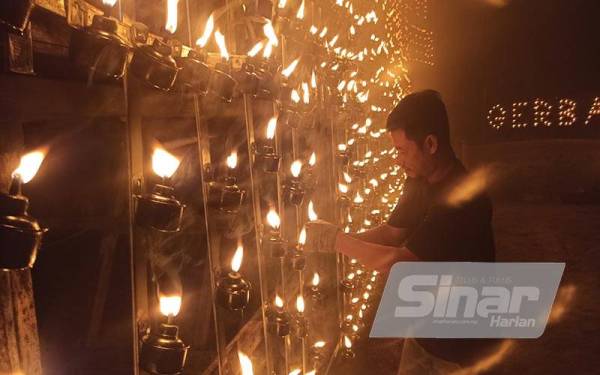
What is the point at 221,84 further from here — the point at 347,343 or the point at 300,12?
the point at 347,343

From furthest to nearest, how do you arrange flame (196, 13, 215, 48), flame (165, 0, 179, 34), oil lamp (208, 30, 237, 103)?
flame (196, 13, 215, 48), oil lamp (208, 30, 237, 103), flame (165, 0, 179, 34)

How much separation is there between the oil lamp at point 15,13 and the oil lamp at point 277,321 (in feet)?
8.99

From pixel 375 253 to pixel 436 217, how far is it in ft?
2.40

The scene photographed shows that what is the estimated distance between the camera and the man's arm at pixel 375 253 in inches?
152

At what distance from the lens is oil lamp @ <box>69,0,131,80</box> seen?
1.65 meters

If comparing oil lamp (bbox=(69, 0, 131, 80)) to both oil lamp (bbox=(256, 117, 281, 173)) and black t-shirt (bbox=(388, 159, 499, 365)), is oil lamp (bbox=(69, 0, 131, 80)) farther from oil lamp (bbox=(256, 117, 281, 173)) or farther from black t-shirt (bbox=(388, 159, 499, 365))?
black t-shirt (bbox=(388, 159, 499, 365))

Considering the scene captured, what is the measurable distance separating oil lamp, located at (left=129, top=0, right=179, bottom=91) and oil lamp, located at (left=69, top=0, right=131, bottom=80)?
17 centimetres

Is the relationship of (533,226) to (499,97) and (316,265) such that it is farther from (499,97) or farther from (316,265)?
(316,265)

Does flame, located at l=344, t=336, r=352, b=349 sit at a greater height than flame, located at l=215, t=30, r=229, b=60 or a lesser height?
lesser

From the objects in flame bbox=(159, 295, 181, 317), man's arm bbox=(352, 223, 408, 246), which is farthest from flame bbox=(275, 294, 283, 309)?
flame bbox=(159, 295, 181, 317)

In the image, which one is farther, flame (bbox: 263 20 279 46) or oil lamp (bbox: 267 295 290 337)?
oil lamp (bbox: 267 295 290 337)

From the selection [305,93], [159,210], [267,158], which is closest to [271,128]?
[267,158]

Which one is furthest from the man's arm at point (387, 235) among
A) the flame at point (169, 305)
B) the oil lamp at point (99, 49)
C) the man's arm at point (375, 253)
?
the oil lamp at point (99, 49)

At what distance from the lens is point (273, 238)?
3.70m
